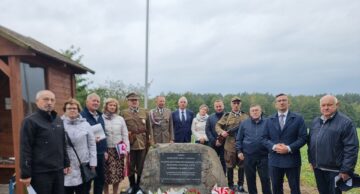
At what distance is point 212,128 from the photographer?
7945 mm

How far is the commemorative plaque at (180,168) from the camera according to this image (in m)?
6.69

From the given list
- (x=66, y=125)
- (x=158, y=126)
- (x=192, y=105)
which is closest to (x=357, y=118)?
(x=192, y=105)

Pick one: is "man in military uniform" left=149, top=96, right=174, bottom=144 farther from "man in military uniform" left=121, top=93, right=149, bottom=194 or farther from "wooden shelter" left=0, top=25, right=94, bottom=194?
"wooden shelter" left=0, top=25, right=94, bottom=194

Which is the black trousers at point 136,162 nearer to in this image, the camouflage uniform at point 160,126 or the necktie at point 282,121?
the camouflage uniform at point 160,126

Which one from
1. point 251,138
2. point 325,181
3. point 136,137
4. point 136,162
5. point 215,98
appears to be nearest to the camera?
point 325,181

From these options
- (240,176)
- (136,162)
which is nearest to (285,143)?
(240,176)

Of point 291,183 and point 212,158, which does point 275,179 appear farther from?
point 212,158

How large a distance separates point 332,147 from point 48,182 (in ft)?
12.1

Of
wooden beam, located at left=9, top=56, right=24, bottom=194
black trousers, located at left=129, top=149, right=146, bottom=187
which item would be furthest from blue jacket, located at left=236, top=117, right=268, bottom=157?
wooden beam, located at left=9, top=56, right=24, bottom=194

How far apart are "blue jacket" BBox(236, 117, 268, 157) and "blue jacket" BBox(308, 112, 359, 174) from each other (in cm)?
134

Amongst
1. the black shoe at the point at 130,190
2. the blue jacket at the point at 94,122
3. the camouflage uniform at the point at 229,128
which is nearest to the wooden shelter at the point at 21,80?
the blue jacket at the point at 94,122

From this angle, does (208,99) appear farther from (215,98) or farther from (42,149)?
(42,149)

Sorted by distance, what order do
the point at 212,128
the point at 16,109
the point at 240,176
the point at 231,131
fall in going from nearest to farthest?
1. the point at 16,109
2. the point at 231,131
3. the point at 240,176
4. the point at 212,128

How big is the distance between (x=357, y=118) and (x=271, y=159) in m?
45.8
